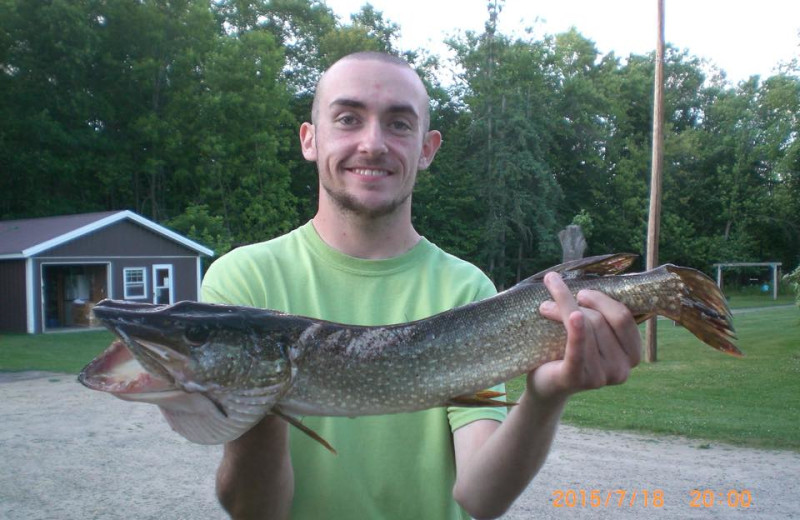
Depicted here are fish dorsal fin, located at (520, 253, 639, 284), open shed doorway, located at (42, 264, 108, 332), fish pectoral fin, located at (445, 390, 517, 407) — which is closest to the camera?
fish pectoral fin, located at (445, 390, 517, 407)

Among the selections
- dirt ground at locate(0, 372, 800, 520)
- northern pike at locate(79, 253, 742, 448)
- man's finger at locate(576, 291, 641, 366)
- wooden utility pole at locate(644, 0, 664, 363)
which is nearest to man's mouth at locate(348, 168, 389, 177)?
northern pike at locate(79, 253, 742, 448)

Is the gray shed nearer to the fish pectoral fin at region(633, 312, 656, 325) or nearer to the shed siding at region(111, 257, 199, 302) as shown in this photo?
the shed siding at region(111, 257, 199, 302)

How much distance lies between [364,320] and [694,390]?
39.4 ft

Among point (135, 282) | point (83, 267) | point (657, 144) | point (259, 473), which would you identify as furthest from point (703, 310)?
point (83, 267)

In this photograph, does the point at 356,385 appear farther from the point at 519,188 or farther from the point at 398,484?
the point at 519,188

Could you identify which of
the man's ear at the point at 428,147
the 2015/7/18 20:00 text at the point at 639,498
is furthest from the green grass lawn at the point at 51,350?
the man's ear at the point at 428,147

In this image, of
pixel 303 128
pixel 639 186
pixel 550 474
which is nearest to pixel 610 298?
pixel 303 128

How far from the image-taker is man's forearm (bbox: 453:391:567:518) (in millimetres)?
2445

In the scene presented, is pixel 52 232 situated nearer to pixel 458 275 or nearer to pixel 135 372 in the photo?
pixel 458 275

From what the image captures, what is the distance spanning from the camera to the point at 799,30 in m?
23.9

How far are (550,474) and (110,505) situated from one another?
180 inches

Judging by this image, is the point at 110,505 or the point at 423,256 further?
the point at 110,505

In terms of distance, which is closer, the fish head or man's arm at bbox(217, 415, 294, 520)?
the fish head

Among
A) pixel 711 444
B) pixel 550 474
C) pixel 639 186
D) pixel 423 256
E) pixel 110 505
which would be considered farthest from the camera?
pixel 639 186
